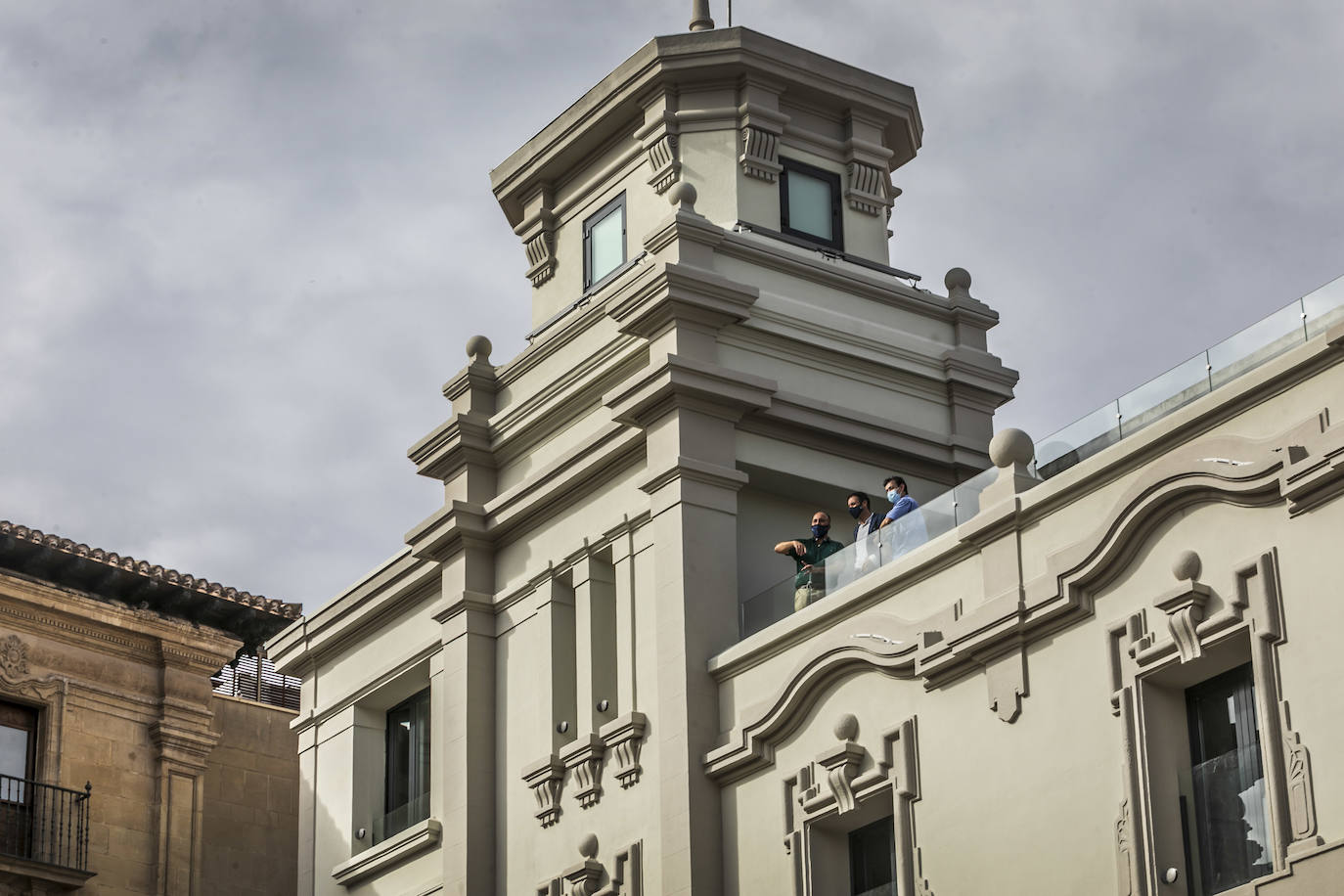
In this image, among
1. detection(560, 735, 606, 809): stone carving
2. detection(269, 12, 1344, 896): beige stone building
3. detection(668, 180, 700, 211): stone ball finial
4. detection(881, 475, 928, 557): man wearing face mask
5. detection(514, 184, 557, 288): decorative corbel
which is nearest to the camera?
detection(269, 12, 1344, 896): beige stone building

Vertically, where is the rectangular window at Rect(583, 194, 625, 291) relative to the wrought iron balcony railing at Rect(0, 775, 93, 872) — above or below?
above

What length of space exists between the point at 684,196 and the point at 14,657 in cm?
1439

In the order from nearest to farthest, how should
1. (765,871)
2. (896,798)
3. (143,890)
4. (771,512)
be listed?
(896,798) → (765,871) → (771,512) → (143,890)

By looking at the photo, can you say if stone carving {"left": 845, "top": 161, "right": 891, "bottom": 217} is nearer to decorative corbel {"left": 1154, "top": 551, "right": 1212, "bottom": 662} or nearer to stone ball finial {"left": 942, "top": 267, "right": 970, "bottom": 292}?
stone ball finial {"left": 942, "top": 267, "right": 970, "bottom": 292}

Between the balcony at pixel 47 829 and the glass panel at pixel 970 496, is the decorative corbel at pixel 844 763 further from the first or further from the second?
the balcony at pixel 47 829

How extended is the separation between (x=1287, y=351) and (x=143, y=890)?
2249cm

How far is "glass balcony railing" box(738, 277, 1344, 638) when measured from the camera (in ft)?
67.5

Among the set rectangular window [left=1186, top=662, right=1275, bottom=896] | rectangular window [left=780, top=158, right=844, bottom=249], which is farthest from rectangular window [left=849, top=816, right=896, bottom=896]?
rectangular window [left=780, top=158, right=844, bottom=249]

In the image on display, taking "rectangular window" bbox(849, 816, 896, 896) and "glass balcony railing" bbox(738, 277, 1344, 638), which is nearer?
"glass balcony railing" bbox(738, 277, 1344, 638)

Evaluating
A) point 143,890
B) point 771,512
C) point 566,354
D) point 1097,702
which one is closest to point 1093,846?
point 1097,702

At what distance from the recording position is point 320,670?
33.9 meters

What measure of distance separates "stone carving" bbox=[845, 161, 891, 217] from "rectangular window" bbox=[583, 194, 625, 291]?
3.00 meters

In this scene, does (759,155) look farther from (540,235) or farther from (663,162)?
(540,235)

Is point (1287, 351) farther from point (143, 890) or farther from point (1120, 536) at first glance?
point (143, 890)
